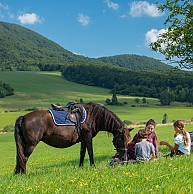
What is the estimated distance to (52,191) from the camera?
4.62 metres

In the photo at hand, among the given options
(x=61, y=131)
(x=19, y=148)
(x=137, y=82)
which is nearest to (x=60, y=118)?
(x=61, y=131)

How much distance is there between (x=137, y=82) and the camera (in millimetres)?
114438

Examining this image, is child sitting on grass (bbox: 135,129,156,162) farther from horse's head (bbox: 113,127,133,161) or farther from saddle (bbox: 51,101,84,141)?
saddle (bbox: 51,101,84,141)

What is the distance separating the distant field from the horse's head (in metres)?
47.8

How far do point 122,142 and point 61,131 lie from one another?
6.04 ft

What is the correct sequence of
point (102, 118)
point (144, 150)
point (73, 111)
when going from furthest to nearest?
point (102, 118)
point (73, 111)
point (144, 150)

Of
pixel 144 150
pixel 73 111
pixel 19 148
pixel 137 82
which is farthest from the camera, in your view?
pixel 137 82

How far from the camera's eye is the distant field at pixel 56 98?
226 ft

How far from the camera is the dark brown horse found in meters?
7.79

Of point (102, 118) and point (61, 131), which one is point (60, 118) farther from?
point (102, 118)

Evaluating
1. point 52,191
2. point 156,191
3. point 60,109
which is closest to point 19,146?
point 60,109

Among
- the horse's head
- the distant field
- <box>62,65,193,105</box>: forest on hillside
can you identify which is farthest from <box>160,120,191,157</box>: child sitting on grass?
<box>62,65,193,105</box>: forest on hillside

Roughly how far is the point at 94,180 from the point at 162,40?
1086 centimetres

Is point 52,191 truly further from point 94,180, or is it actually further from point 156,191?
point 156,191
